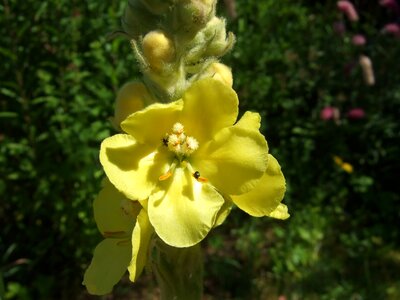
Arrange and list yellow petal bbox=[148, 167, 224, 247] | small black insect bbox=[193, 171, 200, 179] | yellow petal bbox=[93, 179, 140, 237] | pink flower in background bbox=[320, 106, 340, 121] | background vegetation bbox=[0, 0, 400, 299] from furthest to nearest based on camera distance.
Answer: pink flower in background bbox=[320, 106, 340, 121] → background vegetation bbox=[0, 0, 400, 299] → yellow petal bbox=[93, 179, 140, 237] → small black insect bbox=[193, 171, 200, 179] → yellow petal bbox=[148, 167, 224, 247]

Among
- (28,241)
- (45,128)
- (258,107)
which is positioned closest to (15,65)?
(45,128)

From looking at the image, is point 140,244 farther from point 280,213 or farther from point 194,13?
point 194,13

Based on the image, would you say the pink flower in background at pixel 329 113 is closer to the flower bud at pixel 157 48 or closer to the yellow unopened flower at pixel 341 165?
the yellow unopened flower at pixel 341 165

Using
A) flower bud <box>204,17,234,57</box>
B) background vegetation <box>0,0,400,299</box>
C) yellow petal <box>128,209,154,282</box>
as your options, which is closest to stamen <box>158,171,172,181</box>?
yellow petal <box>128,209,154,282</box>

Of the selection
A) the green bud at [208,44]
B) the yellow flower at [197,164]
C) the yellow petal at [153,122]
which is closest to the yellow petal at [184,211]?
the yellow flower at [197,164]

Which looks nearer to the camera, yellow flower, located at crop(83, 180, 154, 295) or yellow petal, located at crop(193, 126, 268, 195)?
yellow petal, located at crop(193, 126, 268, 195)

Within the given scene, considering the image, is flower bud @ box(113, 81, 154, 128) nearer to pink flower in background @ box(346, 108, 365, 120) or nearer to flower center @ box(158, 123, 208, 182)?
flower center @ box(158, 123, 208, 182)

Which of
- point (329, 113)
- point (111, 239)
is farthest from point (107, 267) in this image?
point (329, 113)
